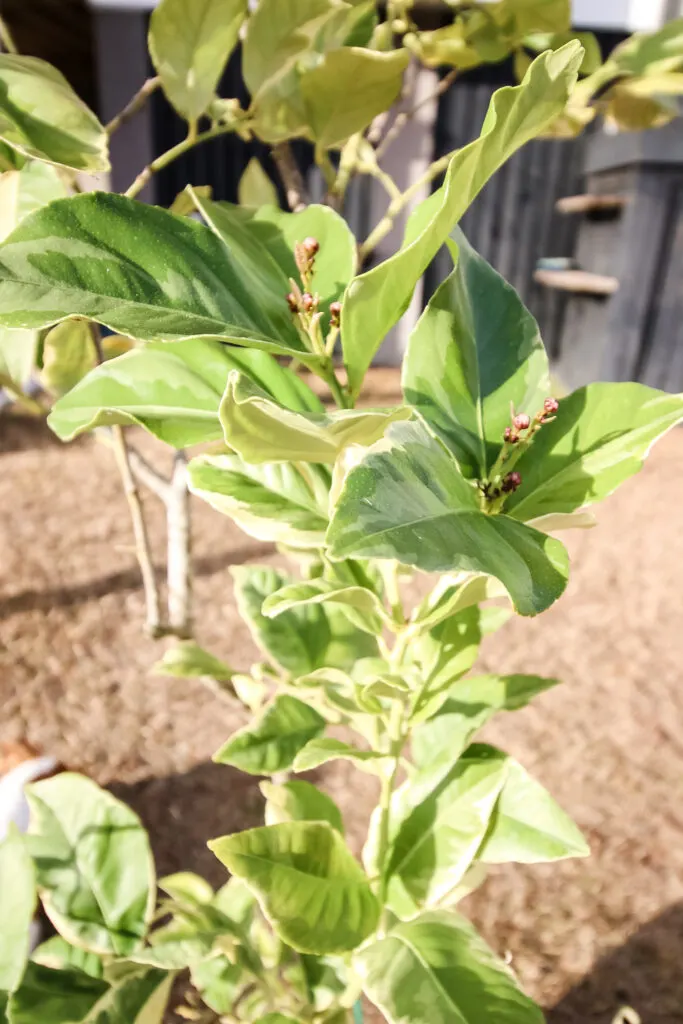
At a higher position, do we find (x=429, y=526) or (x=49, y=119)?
(x=49, y=119)

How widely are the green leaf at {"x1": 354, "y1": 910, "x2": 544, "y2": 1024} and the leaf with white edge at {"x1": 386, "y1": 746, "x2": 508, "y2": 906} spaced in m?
0.02

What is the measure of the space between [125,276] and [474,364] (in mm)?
193

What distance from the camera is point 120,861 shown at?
2.13ft

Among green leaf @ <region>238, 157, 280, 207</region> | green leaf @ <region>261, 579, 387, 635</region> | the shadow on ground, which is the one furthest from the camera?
the shadow on ground

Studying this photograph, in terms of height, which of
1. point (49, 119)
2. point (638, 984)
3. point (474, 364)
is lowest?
point (638, 984)

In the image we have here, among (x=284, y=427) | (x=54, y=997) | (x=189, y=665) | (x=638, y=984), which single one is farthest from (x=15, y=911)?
(x=638, y=984)

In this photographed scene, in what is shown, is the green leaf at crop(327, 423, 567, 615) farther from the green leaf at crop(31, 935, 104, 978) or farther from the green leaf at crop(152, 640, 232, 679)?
the green leaf at crop(31, 935, 104, 978)

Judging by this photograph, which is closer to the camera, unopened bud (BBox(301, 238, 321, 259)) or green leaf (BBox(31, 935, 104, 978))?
unopened bud (BBox(301, 238, 321, 259))

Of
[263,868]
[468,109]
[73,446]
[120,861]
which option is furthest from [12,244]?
[468,109]

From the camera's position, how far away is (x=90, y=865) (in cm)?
65

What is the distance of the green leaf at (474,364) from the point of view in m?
0.38

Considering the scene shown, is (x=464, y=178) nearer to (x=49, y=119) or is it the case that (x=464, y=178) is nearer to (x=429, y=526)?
(x=429, y=526)

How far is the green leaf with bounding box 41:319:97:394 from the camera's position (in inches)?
21.5

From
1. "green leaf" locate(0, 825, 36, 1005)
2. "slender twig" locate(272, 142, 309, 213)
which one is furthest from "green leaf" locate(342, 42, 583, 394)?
"green leaf" locate(0, 825, 36, 1005)
